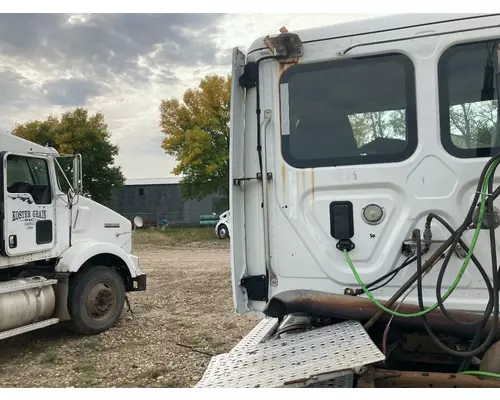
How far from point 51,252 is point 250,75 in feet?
15.3

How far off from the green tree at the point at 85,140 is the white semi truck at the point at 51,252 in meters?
23.3

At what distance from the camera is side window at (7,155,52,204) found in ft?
20.5

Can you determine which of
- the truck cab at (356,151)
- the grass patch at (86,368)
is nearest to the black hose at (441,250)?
the truck cab at (356,151)

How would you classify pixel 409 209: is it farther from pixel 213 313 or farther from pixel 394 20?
pixel 213 313

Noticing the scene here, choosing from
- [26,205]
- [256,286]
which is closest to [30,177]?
[26,205]

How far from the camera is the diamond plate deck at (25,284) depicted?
6.01 metres

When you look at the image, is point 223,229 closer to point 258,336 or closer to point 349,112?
point 258,336

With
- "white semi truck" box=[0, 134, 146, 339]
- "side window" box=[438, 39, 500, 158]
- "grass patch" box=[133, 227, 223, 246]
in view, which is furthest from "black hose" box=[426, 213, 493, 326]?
"grass patch" box=[133, 227, 223, 246]

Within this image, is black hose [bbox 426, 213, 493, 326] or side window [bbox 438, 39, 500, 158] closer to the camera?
black hose [bbox 426, 213, 493, 326]

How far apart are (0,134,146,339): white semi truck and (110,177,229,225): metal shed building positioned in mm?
28031

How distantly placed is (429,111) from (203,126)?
2550cm

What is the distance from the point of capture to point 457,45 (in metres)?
2.94

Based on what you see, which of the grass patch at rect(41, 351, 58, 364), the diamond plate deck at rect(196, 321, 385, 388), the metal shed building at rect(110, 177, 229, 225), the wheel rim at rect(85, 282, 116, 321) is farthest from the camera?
the metal shed building at rect(110, 177, 229, 225)

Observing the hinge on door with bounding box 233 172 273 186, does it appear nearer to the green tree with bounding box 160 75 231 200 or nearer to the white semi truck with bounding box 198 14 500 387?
the white semi truck with bounding box 198 14 500 387
